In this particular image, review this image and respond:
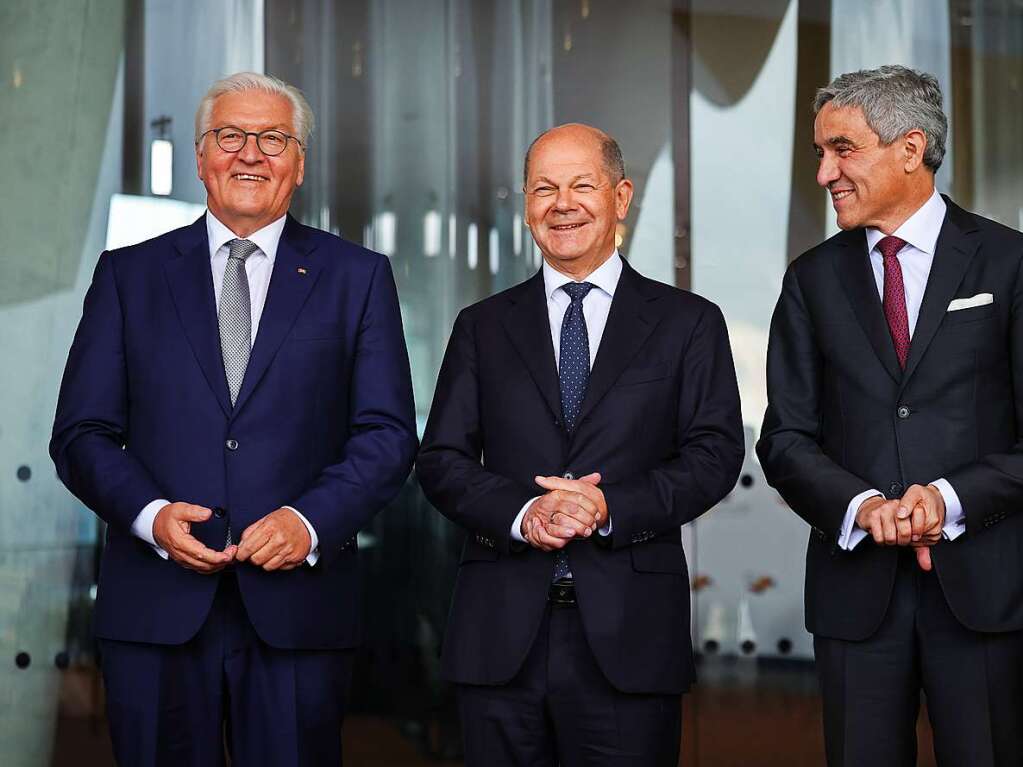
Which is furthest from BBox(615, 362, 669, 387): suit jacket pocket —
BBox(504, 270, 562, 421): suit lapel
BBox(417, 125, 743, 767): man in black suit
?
BBox(504, 270, 562, 421): suit lapel

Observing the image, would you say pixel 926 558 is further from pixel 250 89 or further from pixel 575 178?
pixel 250 89

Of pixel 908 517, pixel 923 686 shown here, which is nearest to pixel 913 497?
pixel 908 517

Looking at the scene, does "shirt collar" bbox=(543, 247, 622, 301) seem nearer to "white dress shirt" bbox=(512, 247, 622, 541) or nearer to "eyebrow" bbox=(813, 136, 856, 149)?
"white dress shirt" bbox=(512, 247, 622, 541)

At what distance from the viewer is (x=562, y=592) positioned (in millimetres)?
2670

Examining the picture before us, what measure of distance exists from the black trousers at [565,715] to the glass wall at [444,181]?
1.68 metres

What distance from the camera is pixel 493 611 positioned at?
2.67m

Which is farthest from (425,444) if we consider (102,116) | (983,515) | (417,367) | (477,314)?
(102,116)

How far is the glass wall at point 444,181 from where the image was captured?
412 centimetres

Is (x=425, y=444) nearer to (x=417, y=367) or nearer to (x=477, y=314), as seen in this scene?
(x=477, y=314)

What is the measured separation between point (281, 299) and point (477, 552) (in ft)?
2.03

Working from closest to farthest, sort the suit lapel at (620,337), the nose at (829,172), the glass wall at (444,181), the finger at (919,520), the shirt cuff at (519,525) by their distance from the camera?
the finger at (919,520)
the shirt cuff at (519,525)
the suit lapel at (620,337)
the nose at (829,172)
the glass wall at (444,181)

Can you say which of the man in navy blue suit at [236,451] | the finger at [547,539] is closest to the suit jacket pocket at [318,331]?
the man in navy blue suit at [236,451]

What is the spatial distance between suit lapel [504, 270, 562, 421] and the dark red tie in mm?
652

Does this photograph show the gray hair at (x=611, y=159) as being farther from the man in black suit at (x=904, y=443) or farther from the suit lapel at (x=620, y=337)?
the man in black suit at (x=904, y=443)
